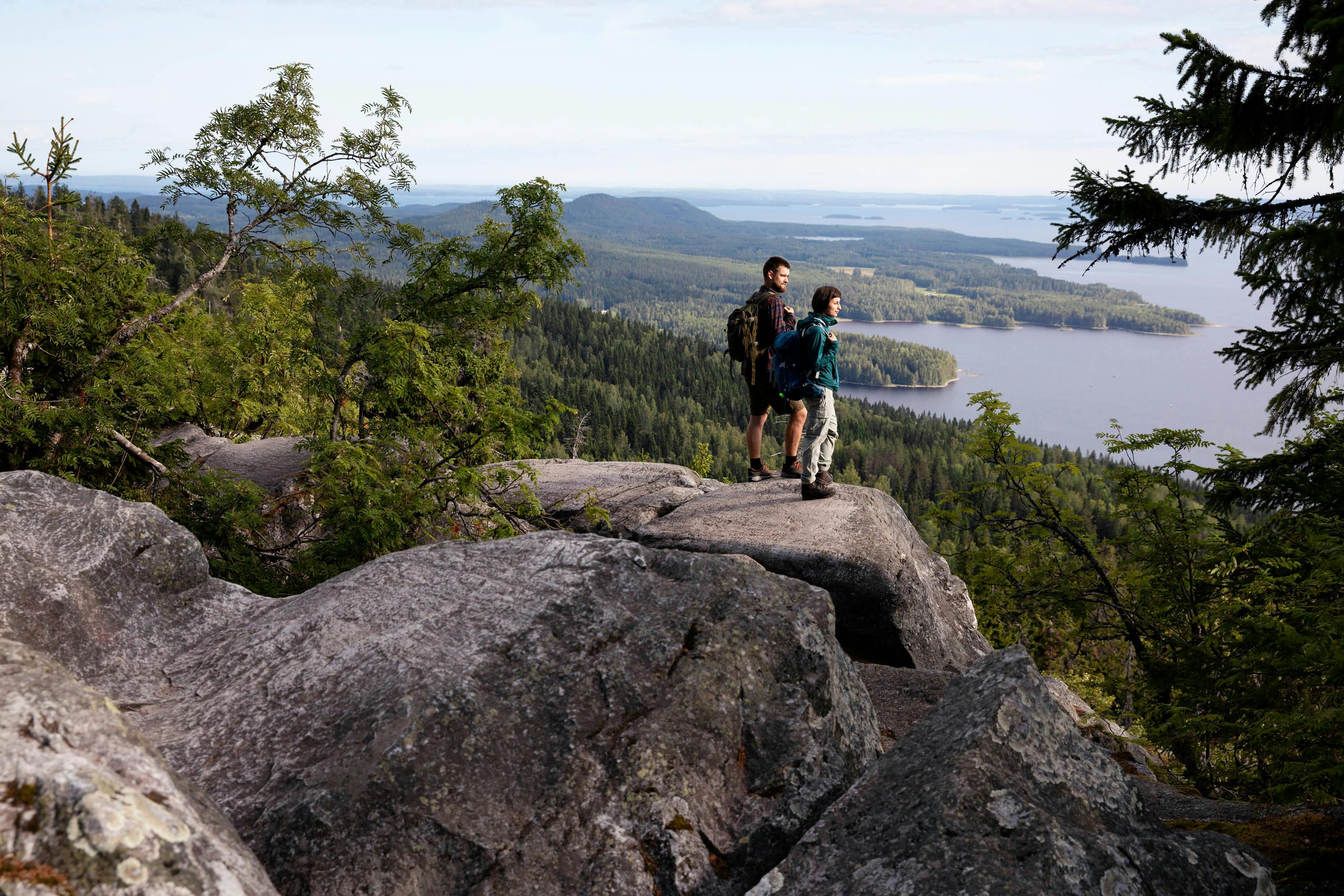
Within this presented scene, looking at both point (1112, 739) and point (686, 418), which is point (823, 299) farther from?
point (686, 418)

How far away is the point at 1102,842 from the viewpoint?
3.88 metres

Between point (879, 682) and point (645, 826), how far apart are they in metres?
4.89

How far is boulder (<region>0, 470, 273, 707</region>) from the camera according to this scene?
5230mm

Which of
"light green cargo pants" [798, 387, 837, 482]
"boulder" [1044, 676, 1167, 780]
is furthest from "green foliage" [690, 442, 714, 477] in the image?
"boulder" [1044, 676, 1167, 780]

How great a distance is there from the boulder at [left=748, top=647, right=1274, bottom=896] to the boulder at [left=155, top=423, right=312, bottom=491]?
33.1 feet

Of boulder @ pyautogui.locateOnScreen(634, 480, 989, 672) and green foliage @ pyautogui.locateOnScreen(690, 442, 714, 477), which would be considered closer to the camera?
boulder @ pyautogui.locateOnScreen(634, 480, 989, 672)

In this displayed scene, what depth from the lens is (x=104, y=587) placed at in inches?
224

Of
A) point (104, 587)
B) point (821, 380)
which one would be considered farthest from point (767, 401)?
point (104, 587)

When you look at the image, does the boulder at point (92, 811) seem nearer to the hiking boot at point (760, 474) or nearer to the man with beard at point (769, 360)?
the man with beard at point (769, 360)

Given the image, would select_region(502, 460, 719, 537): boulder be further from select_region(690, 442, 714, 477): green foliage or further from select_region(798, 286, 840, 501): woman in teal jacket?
select_region(690, 442, 714, 477): green foliage

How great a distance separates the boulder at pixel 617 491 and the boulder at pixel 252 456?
4138mm

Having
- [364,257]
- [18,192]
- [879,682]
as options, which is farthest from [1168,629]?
[18,192]

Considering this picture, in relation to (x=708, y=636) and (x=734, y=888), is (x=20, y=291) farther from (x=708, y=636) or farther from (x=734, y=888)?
(x=734, y=888)

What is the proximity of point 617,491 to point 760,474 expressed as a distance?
102 inches
